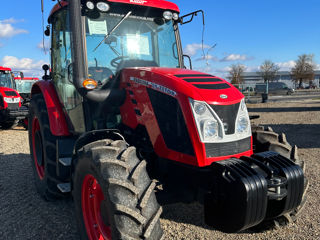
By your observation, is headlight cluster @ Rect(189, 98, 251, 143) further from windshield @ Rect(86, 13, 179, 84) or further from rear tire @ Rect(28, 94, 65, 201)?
rear tire @ Rect(28, 94, 65, 201)

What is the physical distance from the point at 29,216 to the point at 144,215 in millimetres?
2110

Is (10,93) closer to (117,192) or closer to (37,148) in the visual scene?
(37,148)

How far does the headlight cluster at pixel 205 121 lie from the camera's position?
2.36 metres

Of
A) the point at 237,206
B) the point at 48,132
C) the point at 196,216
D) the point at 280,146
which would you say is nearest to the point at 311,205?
the point at 280,146

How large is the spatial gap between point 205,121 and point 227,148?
12.7 inches

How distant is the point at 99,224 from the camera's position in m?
2.60

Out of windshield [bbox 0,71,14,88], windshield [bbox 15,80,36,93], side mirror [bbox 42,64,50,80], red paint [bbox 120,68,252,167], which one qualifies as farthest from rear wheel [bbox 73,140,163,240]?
windshield [bbox 15,80,36,93]

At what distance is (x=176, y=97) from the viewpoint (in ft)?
8.18

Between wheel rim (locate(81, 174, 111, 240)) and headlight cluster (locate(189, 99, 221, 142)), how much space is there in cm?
104

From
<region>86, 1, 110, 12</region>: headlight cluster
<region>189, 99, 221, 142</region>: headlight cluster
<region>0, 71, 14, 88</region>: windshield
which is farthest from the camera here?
<region>0, 71, 14, 88</region>: windshield

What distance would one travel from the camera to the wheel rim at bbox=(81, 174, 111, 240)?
8.47 feet

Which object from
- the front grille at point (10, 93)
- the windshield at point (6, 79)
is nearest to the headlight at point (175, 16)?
the front grille at point (10, 93)

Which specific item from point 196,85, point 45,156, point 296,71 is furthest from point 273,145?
point 296,71

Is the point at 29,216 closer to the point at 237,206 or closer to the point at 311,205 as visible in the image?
the point at 237,206
